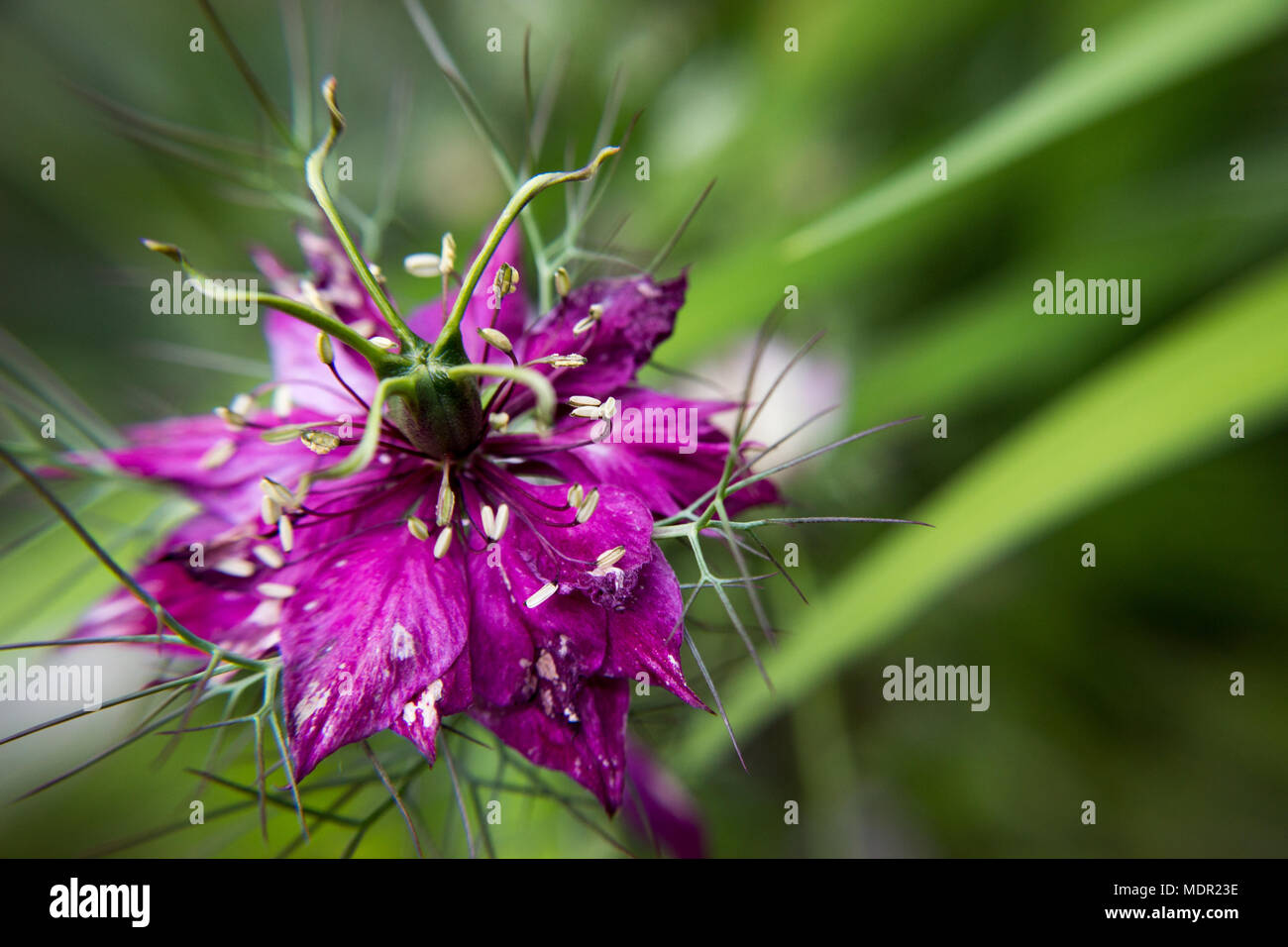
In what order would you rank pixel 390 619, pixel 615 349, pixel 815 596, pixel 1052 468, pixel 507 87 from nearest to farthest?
1. pixel 390 619
2. pixel 615 349
3. pixel 1052 468
4. pixel 815 596
5. pixel 507 87

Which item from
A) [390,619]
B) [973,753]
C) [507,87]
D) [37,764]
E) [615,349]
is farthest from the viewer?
[507,87]

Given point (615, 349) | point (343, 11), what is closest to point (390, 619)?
point (615, 349)

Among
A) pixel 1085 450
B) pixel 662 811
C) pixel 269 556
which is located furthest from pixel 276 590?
pixel 1085 450

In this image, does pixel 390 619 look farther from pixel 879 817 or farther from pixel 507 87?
pixel 507 87

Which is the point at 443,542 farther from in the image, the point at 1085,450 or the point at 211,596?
the point at 1085,450

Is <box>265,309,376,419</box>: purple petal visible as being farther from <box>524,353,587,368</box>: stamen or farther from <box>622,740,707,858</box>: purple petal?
<box>622,740,707,858</box>: purple petal

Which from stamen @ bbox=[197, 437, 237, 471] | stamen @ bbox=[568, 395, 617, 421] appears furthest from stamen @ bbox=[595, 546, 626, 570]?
stamen @ bbox=[197, 437, 237, 471]

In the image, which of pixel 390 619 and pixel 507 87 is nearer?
pixel 390 619
